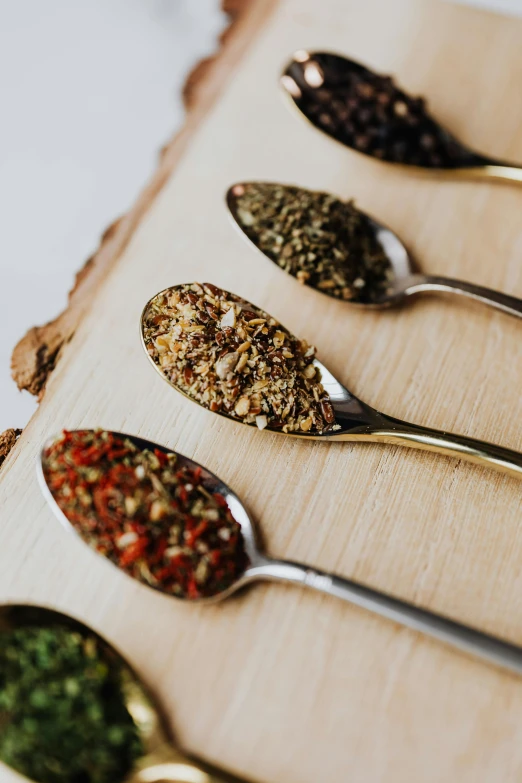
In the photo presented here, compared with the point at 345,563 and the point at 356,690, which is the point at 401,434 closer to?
the point at 345,563

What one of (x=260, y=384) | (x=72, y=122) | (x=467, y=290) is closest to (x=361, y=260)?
(x=467, y=290)

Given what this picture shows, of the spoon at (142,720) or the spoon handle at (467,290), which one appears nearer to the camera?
the spoon at (142,720)

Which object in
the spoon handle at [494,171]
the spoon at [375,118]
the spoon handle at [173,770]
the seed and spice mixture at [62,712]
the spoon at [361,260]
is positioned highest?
the spoon at [375,118]

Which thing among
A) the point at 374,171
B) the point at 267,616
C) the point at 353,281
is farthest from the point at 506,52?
the point at 267,616

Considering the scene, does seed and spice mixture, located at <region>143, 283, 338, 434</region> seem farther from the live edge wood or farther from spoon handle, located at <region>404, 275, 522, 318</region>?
spoon handle, located at <region>404, 275, 522, 318</region>

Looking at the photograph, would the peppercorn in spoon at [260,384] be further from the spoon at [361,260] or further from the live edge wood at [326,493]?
→ the spoon at [361,260]

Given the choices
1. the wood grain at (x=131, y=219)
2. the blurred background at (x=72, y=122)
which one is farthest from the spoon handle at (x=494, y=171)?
the blurred background at (x=72, y=122)
